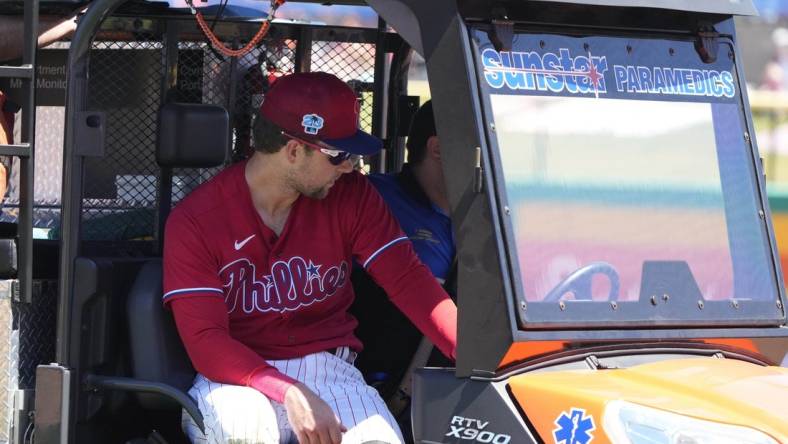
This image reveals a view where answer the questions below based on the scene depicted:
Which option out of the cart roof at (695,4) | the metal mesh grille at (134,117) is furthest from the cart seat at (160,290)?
the cart roof at (695,4)

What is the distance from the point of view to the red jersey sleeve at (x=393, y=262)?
3447 millimetres

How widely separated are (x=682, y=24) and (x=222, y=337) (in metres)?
1.46

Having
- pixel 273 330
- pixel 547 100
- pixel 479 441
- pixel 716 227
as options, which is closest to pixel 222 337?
pixel 273 330

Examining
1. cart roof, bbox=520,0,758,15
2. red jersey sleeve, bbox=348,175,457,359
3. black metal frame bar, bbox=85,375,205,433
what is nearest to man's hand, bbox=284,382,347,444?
black metal frame bar, bbox=85,375,205,433

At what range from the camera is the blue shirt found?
3965 millimetres

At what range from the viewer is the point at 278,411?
3.26 metres

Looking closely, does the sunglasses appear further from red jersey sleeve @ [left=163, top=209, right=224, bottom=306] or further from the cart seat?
red jersey sleeve @ [left=163, top=209, right=224, bottom=306]

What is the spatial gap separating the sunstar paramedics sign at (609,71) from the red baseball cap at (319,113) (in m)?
0.63

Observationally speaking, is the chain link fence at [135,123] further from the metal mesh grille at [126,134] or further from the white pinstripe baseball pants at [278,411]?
the white pinstripe baseball pants at [278,411]

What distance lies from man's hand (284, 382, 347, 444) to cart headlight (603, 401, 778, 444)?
0.81 m

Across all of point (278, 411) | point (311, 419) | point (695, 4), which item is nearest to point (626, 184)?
point (695, 4)

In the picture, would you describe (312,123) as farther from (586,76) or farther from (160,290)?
(586,76)

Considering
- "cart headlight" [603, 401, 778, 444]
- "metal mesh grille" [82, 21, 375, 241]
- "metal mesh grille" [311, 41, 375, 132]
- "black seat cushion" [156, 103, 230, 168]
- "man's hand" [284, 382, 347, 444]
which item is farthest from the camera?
"metal mesh grille" [311, 41, 375, 132]

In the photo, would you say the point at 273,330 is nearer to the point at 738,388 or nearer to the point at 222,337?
the point at 222,337
